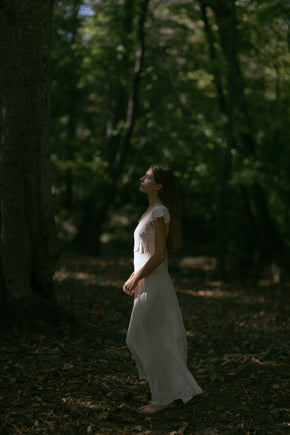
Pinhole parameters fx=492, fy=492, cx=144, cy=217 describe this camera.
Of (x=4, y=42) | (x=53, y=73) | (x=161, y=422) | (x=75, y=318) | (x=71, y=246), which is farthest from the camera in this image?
(x=71, y=246)

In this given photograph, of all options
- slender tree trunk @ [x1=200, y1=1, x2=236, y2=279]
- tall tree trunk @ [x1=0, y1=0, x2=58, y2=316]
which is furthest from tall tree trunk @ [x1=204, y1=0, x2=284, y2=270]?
tall tree trunk @ [x1=0, y1=0, x2=58, y2=316]

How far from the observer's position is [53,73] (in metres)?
14.8

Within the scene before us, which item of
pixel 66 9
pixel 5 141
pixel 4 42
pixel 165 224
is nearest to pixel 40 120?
pixel 5 141

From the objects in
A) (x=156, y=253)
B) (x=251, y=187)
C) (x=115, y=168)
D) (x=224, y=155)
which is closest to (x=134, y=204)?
(x=115, y=168)

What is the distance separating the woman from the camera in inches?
172

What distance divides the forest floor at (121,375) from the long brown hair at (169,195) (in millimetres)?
1623

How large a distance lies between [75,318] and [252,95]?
10.2 m

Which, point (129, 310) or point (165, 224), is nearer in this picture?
point (165, 224)

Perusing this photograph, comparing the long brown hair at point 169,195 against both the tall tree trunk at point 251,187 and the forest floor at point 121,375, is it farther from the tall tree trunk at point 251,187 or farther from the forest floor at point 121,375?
the tall tree trunk at point 251,187

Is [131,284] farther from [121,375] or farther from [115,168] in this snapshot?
[115,168]

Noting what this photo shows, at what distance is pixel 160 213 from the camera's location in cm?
435

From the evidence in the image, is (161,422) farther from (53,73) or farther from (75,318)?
(53,73)

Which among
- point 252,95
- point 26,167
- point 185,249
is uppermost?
point 252,95

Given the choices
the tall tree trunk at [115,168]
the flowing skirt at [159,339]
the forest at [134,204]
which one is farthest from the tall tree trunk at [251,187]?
the flowing skirt at [159,339]
